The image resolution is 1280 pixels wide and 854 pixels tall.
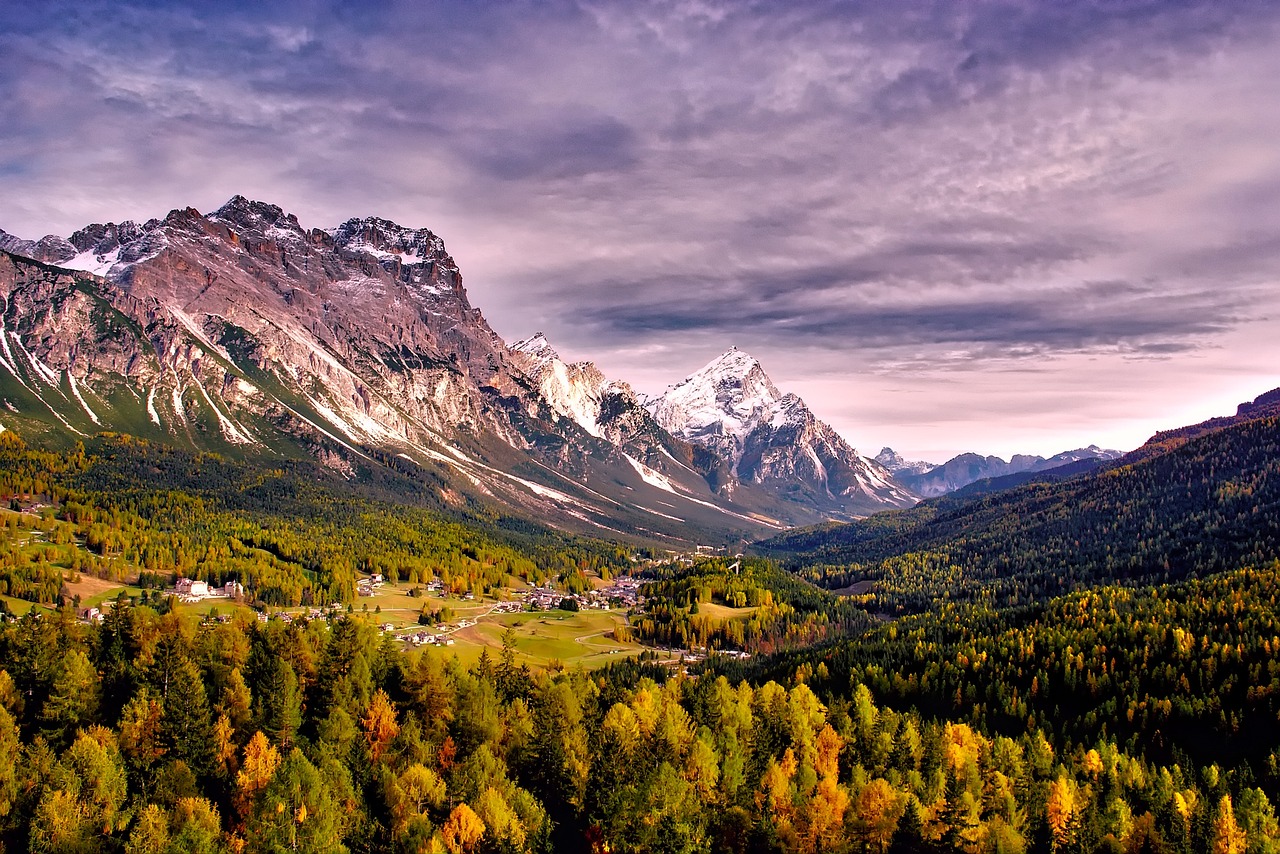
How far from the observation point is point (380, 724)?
3538 inches

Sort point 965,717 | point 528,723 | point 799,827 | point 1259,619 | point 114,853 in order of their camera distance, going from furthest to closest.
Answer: point 1259,619 < point 965,717 < point 528,723 < point 799,827 < point 114,853

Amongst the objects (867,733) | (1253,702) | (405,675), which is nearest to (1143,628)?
(1253,702)

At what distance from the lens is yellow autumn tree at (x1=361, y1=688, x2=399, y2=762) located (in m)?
87.3

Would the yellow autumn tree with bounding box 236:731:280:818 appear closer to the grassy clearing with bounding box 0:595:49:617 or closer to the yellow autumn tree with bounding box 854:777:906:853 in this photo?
the yellow autumn tree with bounding box 854:777:906:853

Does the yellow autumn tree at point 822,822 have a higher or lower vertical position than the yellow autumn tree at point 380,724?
lower

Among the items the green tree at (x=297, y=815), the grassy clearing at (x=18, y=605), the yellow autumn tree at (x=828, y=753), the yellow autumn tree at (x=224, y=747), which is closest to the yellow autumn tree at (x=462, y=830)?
the green tree at (x=297, y=815)

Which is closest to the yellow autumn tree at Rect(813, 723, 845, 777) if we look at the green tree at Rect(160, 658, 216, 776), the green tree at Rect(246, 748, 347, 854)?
the green tree at Rect(246, 748, 347, 854)

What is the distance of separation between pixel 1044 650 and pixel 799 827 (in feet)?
358

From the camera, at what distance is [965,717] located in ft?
432

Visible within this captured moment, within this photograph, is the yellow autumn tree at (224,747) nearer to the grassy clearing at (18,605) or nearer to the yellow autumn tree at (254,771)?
the yellow autumn tree at (254,771)

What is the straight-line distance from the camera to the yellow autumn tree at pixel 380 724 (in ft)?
286

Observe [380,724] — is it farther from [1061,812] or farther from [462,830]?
[1061,812]

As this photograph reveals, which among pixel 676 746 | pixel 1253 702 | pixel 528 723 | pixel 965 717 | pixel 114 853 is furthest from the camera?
pixel 965 717

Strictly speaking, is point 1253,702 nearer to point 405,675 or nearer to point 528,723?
point 528,723
